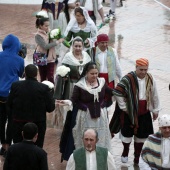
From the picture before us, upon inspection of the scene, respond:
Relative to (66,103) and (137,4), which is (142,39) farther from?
(66,103)

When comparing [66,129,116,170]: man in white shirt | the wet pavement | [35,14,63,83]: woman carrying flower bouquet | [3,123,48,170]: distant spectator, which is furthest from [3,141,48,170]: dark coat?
[35,14,63,83]: woman carrying flower bouquet

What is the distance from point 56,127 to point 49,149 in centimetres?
87

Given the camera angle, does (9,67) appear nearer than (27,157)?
No

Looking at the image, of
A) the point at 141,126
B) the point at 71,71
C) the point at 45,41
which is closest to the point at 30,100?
the point at 71,71

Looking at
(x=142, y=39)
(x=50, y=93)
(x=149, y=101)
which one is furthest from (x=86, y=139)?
(x=142, y=39)

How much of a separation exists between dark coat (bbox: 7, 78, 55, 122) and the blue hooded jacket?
3.02 feet

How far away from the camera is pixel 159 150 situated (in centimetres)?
1046

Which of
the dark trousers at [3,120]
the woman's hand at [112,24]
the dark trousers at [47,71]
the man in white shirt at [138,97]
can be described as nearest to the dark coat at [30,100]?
Answer: the dark trousers at [3,120]

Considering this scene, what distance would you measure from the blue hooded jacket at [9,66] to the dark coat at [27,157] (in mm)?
2919

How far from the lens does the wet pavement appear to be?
1748 centimetres

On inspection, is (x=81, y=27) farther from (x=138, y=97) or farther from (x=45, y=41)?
(x=138, y=97)

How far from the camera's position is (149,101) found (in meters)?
12.5

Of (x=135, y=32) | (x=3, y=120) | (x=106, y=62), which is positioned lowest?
(x=3, y=120)

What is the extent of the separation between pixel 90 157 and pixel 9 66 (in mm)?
2988
